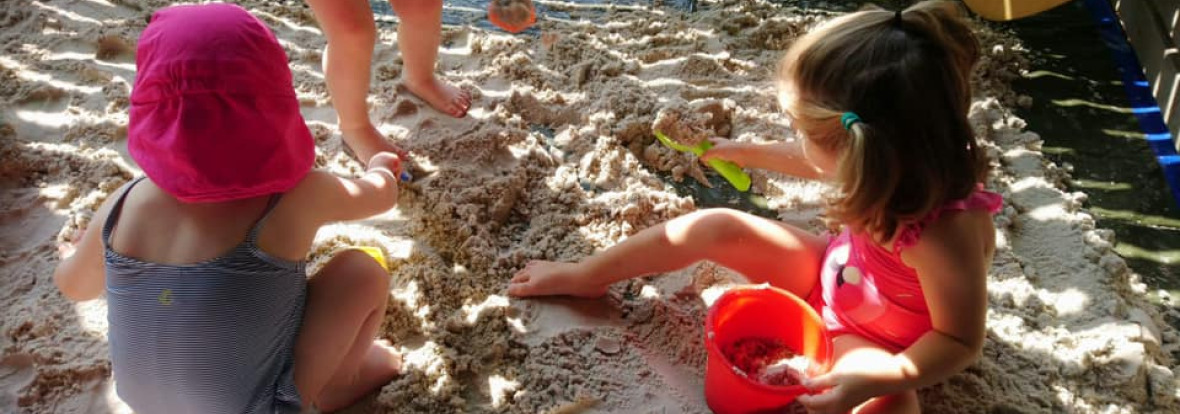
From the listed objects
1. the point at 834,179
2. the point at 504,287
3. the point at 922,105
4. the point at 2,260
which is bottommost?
the point at 2,260

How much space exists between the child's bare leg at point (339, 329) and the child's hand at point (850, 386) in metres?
0.66

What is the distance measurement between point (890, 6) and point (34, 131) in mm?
2382

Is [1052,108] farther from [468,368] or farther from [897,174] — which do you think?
[468,368]

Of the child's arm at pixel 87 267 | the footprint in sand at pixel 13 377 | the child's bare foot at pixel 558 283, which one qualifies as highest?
the child's arm at pixel 87 267

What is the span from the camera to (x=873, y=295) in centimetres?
120

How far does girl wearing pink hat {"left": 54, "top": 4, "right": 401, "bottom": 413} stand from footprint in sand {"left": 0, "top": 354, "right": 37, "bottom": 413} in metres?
0.28

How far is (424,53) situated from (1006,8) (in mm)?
1553

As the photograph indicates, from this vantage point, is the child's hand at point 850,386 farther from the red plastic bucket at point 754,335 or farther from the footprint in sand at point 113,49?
the footprint in sand at point 113,49

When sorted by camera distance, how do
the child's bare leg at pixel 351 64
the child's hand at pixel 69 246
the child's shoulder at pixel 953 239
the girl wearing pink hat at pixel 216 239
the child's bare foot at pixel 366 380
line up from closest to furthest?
the girl wearing pink hat at pixel 216 239
the child's shoulder at pixel 953 239
the child's bare foot at pixel 366 380
the child's hand at pixel 69 246
the child's bare leg at pixel 351 64

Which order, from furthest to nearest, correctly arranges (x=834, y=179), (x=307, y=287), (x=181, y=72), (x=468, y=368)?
(x=468, y=368) < (x=307, y=287) < (x=834, y=179) < (x=181, y=72)

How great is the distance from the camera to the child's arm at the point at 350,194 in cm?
110

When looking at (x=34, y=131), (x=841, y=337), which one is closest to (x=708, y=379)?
(x=841, y=337)

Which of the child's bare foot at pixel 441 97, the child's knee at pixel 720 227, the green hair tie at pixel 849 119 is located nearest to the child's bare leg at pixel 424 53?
the child's bare foot at pixel 441 97

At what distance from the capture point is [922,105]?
37.4 inches
